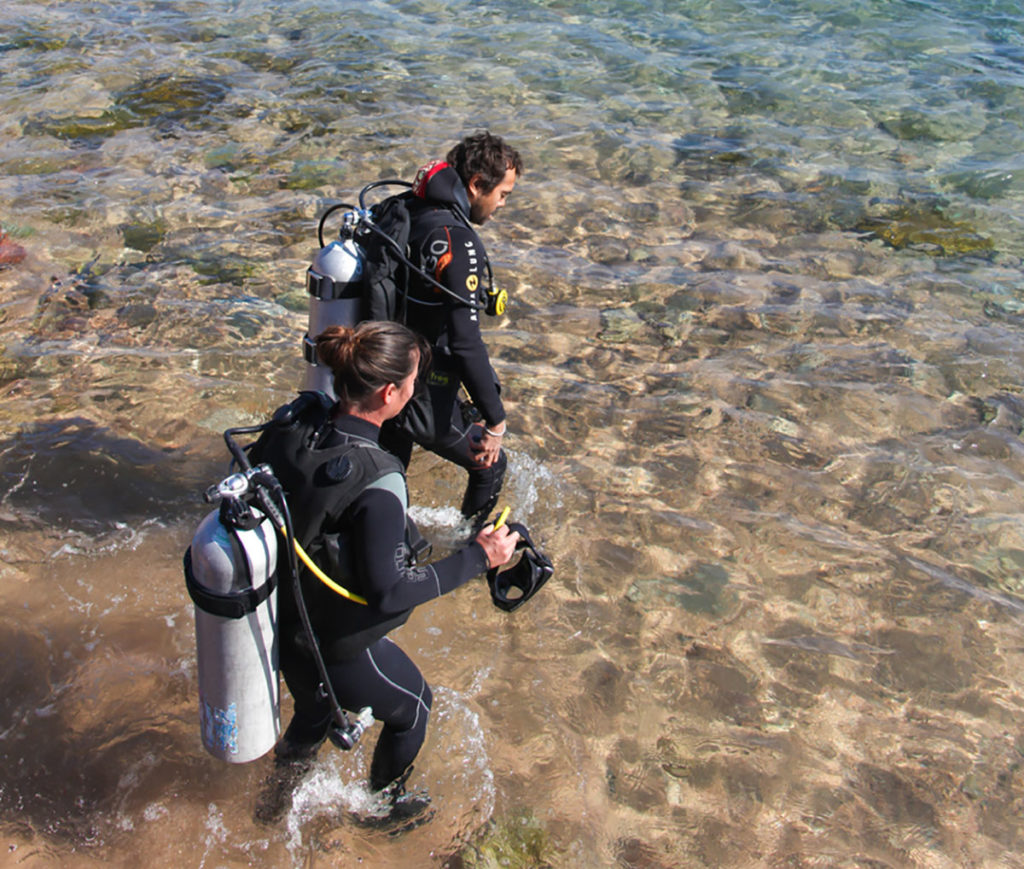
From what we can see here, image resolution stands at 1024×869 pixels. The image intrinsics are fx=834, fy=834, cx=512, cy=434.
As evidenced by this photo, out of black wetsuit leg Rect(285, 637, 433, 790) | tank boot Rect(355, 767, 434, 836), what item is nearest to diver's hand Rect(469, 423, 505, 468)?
black wetsuit leg Rect(285, 637, 433, 790)

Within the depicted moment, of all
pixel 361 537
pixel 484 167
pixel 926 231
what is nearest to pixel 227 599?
pixel 361 537

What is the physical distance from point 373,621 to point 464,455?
5.48 ft

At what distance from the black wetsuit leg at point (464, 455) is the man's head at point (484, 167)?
1.05 meters

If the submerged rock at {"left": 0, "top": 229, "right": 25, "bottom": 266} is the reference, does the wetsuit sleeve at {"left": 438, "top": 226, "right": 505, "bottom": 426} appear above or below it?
above

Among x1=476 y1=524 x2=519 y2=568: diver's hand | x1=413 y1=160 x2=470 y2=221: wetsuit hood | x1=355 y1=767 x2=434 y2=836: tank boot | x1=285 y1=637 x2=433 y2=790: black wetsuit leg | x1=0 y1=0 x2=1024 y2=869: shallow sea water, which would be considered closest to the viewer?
x1=476 y1=524 x2=519 y2=568: diver's hand

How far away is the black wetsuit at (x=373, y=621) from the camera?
2.64 m

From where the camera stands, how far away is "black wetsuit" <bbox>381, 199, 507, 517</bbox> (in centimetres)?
380

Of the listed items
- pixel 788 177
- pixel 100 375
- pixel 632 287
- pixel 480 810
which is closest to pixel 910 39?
pixel 788 177

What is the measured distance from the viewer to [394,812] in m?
3.55

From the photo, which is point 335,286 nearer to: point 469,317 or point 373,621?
point 469,317

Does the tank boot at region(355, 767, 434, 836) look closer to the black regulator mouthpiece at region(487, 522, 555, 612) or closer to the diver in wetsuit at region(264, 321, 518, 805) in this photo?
the diver in wetsuit at region(264, 321, 518, 805)

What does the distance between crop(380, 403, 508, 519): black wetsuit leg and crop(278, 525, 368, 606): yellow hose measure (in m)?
1.57

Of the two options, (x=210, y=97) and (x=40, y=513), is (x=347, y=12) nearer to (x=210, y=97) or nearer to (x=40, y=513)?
(x=210, y=97)

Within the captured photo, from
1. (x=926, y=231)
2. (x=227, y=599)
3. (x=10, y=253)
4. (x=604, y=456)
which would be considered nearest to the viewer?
(x=227, y=599)
